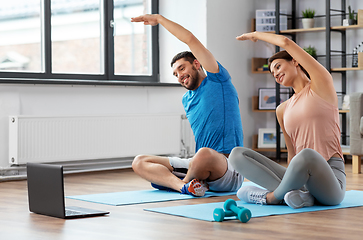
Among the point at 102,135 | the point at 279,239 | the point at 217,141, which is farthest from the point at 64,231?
the point at 102,135

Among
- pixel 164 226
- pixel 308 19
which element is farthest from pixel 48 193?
pixel 308 19

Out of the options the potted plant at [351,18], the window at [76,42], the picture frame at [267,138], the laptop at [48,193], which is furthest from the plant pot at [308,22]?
the laptop at [48,193]

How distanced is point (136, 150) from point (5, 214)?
101 inches

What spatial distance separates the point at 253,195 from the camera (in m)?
2.89

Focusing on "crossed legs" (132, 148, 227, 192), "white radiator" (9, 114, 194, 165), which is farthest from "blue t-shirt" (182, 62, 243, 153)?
"white radiator" (9, 114, 194, 165)

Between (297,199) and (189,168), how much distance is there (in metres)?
0.74

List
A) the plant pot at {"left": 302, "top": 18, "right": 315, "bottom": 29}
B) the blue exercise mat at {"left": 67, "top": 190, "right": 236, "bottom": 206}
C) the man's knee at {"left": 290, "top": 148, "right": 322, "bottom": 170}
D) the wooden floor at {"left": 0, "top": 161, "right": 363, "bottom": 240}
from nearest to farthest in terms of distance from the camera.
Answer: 1. the wooden floor at {"left": 0, "top": 161, "right": 363, "bottom": 240}
2. the man's knee at {"left": 290, "top": 148, "right": 322, "bottom": 170}
3. the blue exercise mat at {"left": 67, "top": 190, "right": 236, "bottom": 206}
4. the plant pot at {"left": 302, "top": 18, "right": 315, "bottom": 29}

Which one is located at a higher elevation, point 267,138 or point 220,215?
point 267,138

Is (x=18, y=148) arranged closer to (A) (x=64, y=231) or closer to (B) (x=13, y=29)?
(B) (x=13, y=29)

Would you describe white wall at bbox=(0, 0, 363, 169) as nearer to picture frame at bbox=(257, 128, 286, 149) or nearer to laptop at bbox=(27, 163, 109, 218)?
picture frame at bbox=(257, 128, 286, 149)

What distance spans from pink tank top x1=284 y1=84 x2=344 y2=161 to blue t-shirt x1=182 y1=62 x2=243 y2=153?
0.61m

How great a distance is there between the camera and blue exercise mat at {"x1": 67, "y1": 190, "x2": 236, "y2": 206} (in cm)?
316

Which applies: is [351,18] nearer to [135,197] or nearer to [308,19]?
[308,19]

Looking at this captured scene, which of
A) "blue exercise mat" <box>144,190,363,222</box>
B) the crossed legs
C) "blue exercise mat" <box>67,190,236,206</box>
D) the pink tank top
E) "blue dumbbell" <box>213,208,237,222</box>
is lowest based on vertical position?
"blue exercise mat" <box>67,190,236,206</box>
